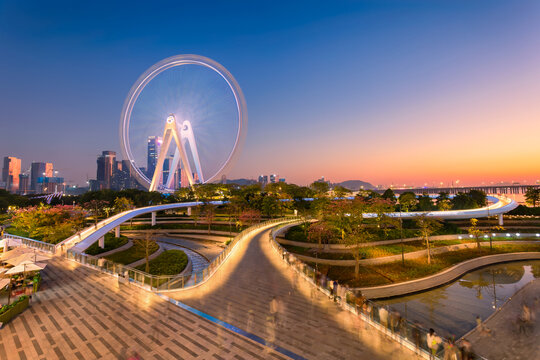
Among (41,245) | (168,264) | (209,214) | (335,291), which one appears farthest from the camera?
(209,214)

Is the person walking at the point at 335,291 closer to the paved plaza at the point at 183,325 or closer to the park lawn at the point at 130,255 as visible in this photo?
the paved plaza at the point at 183,325

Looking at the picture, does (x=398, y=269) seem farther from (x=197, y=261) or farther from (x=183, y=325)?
(x=183, y=325)

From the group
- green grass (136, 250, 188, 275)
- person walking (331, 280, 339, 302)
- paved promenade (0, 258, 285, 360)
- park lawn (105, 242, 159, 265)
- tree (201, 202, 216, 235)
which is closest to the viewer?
paved promenade (0, 258, 285, 360)

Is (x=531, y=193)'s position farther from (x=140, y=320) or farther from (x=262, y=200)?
(x=140, y=320)

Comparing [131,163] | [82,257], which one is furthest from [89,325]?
[131,163]

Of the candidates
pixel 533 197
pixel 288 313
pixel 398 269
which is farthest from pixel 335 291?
pixel 533 197

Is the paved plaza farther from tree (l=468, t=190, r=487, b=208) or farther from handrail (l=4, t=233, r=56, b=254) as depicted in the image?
tree (l=468, t=190, r=487, b=208)

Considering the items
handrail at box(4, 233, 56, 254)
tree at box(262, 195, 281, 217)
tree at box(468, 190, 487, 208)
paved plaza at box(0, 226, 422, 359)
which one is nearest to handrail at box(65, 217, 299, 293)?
paved plaza at box(0, 226, 422, 359)
